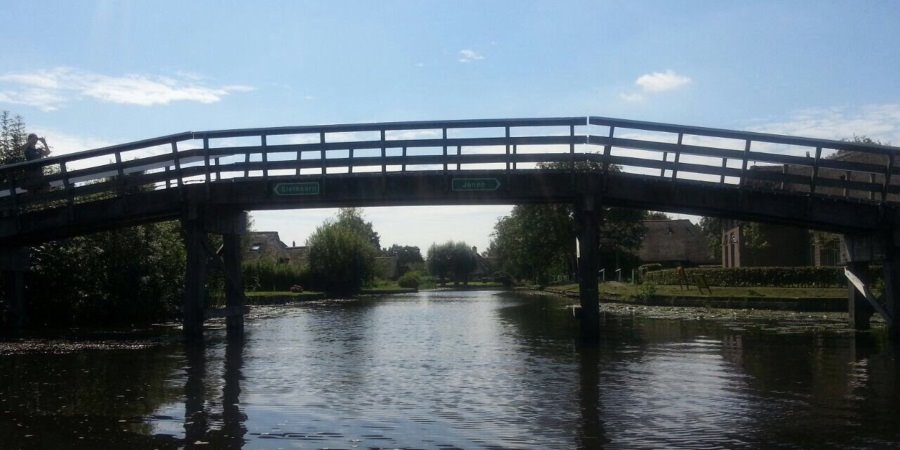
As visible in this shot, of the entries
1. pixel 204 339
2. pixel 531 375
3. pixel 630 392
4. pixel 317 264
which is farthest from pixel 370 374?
pixel 317 264

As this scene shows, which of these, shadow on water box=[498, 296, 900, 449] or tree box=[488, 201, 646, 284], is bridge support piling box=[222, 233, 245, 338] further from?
tree box=[488, 201, 646, 284]

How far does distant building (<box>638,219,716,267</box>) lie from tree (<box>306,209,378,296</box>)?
29959mm

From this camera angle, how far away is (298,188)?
21.5m

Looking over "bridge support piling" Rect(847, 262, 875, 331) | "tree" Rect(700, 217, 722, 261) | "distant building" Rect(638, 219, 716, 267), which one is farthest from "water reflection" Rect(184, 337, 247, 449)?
"tree" Rect(700, 217, 722, 261)

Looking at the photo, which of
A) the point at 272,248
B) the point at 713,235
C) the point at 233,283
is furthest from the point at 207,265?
the point at 713,235

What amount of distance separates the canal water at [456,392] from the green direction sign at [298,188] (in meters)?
3.97

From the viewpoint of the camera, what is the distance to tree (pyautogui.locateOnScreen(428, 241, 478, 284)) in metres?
155

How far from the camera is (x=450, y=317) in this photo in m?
34.3

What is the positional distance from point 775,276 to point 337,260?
157ft

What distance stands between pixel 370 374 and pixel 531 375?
9.64 feet

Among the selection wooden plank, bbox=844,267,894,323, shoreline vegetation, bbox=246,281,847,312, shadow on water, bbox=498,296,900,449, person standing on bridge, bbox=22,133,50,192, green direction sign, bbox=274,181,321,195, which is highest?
person standing on bridge, bbox=22,133,50,192

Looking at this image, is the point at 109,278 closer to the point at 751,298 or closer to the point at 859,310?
the point at 859,310

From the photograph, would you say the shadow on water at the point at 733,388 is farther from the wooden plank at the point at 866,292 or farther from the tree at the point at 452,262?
the tree at the point at 452,262

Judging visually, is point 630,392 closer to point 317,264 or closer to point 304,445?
point 304,445
